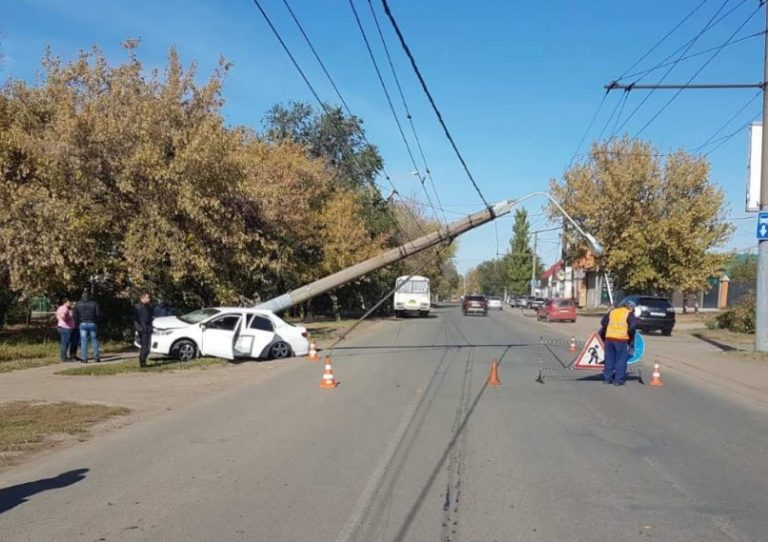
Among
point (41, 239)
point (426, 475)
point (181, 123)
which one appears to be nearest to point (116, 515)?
point (426, 475)

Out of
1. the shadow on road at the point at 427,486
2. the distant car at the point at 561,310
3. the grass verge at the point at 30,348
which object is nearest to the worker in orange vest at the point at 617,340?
the shadow on road at the point at 427,486

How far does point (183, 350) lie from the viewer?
59.4 feet

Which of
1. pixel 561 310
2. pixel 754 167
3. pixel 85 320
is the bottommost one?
pixel 85 320

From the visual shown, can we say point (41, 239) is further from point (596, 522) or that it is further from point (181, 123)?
point (596, 522)

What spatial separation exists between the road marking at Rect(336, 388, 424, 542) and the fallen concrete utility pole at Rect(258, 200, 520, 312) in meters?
12.6

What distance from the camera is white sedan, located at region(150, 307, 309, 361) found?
1803 centimetres

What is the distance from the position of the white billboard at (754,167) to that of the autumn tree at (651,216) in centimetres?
2483

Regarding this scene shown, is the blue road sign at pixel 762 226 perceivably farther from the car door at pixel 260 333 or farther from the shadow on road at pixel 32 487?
the shadow on road at pixel 32 487

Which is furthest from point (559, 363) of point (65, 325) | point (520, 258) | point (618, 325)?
point (520, 258)

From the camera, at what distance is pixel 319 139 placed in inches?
1973

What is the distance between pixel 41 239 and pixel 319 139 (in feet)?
109

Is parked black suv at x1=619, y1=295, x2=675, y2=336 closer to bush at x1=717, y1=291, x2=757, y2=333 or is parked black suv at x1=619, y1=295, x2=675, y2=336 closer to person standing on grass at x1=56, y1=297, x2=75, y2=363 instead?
bush at x1=717, y1=291, x2=757, y2=333

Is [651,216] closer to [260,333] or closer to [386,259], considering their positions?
[386,259]

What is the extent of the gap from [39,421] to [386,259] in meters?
14.1
